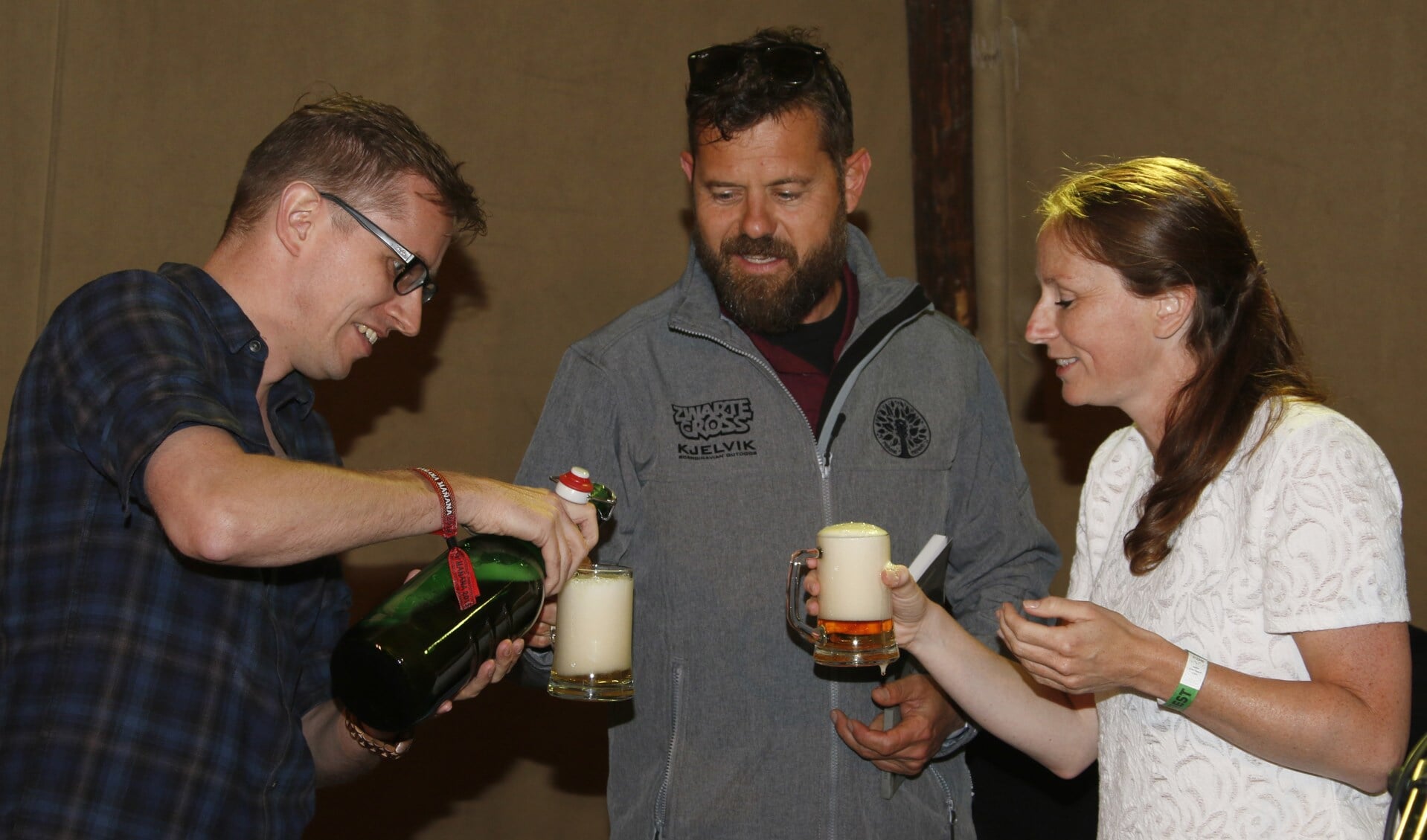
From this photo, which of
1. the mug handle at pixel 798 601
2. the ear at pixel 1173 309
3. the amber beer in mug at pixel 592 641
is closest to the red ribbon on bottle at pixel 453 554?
the amber beer in mug at pixel 592 641

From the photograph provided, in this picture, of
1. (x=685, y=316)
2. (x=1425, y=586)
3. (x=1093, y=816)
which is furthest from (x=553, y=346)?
(x=1425, y=586)

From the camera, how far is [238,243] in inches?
69.0

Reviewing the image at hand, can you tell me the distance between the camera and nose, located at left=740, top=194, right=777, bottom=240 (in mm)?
2318

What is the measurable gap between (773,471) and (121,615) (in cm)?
115

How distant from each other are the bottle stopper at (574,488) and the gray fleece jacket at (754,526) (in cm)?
52

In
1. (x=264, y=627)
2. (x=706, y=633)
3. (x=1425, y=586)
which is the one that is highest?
(x=264, y=627)

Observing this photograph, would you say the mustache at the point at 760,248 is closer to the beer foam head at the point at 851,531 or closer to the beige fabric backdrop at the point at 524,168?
the beer foam head at the point at 851,531

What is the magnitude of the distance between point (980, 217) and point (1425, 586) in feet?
5.83

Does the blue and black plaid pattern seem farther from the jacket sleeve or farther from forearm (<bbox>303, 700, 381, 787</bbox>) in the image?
the jacket sleeve

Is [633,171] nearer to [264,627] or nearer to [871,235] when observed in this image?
[871,235]

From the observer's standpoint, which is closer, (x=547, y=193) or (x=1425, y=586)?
(x=1425, y=586)

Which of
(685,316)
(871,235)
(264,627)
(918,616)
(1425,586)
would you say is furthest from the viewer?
(871,235)

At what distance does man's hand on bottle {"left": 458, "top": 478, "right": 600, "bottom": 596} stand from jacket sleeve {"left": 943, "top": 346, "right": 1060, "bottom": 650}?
0.93m

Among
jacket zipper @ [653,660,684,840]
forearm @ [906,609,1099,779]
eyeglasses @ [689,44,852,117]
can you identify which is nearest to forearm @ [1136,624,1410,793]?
forearm @ [906,609,1099,779]
